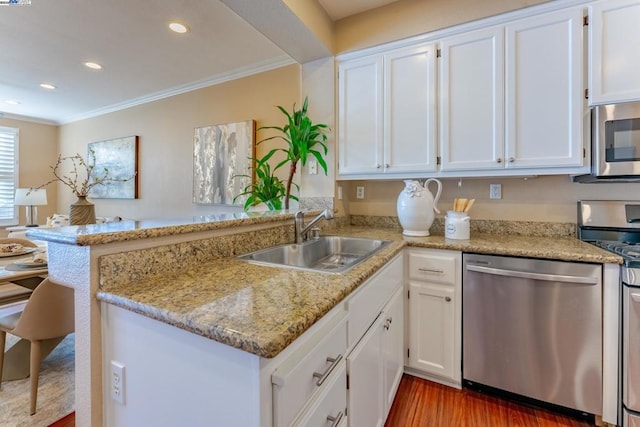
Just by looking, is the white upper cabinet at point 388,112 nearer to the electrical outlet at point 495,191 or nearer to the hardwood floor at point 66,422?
the electrical outlet at point 495,191

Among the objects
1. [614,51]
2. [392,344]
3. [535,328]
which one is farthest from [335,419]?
[614,51]

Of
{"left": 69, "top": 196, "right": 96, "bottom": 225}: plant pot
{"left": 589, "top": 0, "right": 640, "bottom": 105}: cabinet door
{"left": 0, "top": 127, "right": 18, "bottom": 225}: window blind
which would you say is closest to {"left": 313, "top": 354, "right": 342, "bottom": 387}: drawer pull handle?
{"left": 589, "top": 0, "right": 640, "bottom": 105}: cabinet door

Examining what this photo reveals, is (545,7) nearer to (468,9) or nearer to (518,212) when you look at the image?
(468,9)

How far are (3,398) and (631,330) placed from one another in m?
3.34

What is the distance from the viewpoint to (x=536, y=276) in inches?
60.7

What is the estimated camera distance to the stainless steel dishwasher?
58.0 inches

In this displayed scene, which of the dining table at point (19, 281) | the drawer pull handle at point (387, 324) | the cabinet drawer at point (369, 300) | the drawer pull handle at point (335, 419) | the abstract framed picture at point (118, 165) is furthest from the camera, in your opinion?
the abstract framed picture at point (118, 165)

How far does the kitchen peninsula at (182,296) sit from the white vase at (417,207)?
0.85 metres

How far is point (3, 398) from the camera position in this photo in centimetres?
171

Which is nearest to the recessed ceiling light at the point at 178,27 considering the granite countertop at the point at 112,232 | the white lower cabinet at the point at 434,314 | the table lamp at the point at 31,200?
the granite countertop at the point at 112,232

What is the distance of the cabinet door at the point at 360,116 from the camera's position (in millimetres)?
2246

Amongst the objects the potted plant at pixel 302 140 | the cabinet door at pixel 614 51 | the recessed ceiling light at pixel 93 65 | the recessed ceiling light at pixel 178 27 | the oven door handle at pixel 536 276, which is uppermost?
the recessed ceiling light at pixel 93 65

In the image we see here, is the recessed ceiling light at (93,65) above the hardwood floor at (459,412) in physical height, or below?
above

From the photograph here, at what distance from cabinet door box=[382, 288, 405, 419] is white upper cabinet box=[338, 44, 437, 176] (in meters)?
0.99
